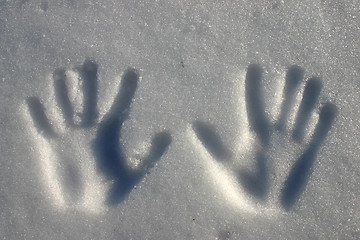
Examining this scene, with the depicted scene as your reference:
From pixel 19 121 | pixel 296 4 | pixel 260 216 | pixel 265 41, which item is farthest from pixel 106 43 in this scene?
pixel 260 216

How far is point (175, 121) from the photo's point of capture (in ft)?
3.79

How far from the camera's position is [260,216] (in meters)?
1.10

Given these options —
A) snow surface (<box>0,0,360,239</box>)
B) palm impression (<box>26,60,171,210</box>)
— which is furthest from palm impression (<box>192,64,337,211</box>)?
palm impression (<box>26,60,171,210</box>)

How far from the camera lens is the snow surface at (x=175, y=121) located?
3.63 ft

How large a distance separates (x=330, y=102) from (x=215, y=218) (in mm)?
481

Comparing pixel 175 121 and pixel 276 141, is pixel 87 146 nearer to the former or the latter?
pixel 175 121

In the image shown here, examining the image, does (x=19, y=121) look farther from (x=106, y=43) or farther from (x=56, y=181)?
(x=106, y=43)

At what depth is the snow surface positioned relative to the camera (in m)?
1.11

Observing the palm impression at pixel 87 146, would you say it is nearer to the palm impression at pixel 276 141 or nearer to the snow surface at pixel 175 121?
the snow surface at pixel 175 121

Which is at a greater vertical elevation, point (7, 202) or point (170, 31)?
point (170, 31)

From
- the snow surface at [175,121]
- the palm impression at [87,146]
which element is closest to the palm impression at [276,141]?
the snow surface at [175,121]

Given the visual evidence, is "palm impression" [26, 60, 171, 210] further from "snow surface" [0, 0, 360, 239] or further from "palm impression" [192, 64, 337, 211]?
"palm impression" [192, 64, 337, 211]

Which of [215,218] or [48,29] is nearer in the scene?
[215,218]

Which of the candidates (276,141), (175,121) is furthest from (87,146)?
(276,141)
